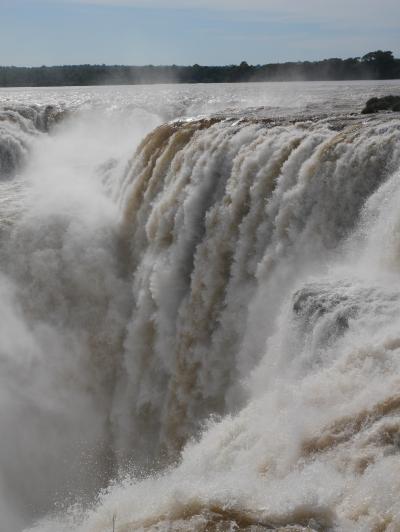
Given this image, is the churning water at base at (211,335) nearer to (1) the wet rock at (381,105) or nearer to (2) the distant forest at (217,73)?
(1) the wet rock at (381,105)

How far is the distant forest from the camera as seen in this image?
141ft

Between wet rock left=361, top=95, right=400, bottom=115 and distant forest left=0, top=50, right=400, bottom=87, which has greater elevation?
wet rock left=361, top=95, right=400, bottom=115

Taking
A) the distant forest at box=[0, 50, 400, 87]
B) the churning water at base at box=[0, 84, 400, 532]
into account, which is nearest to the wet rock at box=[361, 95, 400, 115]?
the churning water at base at box=[0, 84, 400, 532]

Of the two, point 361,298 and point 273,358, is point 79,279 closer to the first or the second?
point 273,358

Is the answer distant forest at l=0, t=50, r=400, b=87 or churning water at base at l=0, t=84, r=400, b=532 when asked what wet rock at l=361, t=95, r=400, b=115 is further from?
distant forest at l=0, t=50, r=400, b=87

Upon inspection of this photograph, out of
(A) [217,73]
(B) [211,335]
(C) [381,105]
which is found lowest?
(B) [211,335]

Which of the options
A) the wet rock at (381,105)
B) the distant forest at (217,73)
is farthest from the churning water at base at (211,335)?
the distant forest at (217,73)

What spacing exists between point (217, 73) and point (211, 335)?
52680 millimetres

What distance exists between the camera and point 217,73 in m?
58.6

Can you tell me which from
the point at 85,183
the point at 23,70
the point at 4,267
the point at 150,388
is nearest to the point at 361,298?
the point at 150,388

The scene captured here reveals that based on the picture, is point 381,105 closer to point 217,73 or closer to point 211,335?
point 211,335

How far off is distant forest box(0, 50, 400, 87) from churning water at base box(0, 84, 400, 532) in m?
31.7

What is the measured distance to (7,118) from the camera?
72.3 feet

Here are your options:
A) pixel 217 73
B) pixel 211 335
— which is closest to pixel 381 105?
pixel 211 335
